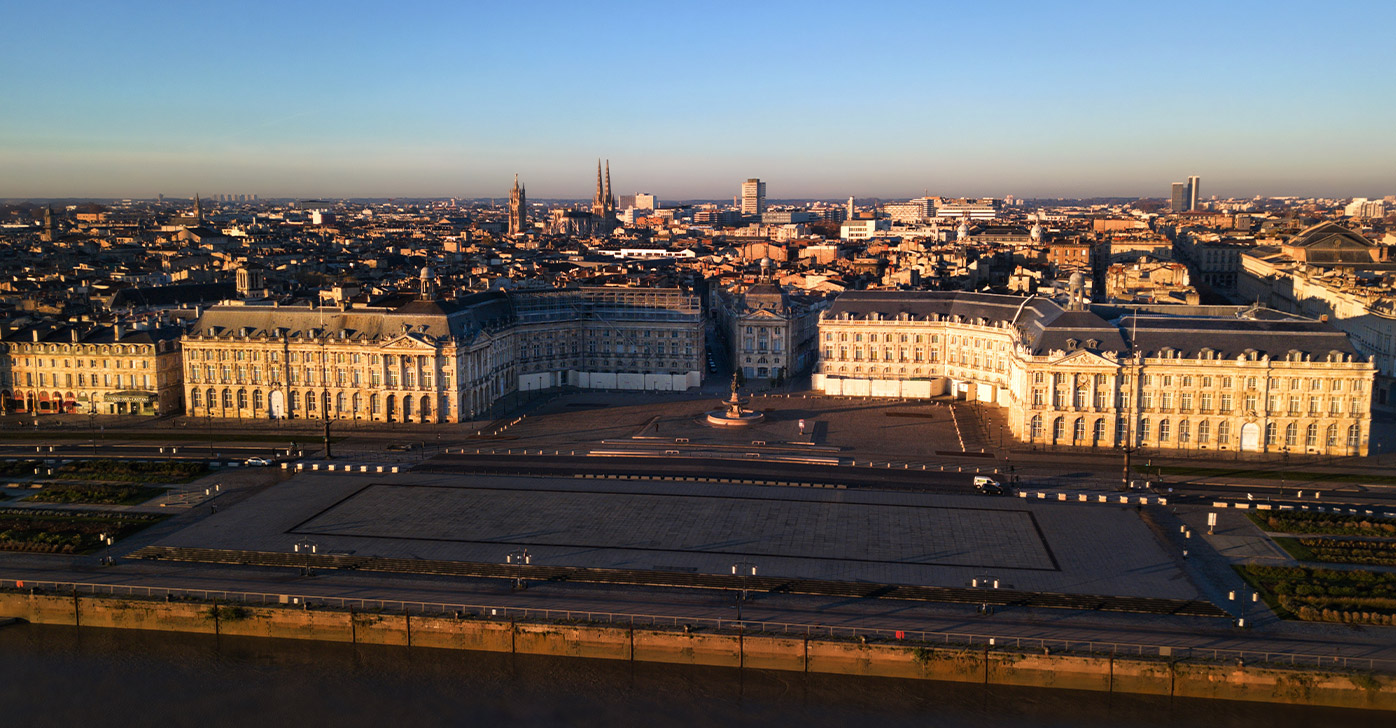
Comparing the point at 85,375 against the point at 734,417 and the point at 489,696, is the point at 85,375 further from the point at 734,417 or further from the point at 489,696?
the point at 489,696

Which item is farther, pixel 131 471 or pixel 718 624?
pixel 131 471

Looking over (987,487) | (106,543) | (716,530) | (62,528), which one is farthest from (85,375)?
(987,487)

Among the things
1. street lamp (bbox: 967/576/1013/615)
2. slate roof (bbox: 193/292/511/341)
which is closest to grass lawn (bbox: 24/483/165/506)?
slate roof (bbox: 193/292/511/341)

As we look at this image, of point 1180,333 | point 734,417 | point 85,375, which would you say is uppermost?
point 1180,333

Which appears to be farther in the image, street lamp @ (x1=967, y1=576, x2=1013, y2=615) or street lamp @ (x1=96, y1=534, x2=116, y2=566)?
street lamp @ (x1=96, y1=534, x2=116, y2=566)

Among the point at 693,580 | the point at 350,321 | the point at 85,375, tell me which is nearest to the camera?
the point at 693,580

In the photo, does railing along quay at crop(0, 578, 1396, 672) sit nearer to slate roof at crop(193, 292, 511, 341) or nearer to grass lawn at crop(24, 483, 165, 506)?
grass lawn at crop(24, 483, 165, 506)
